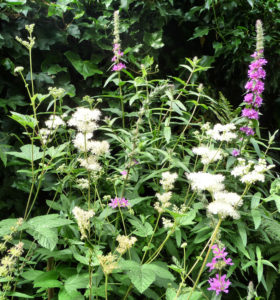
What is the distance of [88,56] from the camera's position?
7.11ft

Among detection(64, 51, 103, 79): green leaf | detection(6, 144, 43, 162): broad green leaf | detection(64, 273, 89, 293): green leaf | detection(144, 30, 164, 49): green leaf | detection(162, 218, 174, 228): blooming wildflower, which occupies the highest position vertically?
detection(144, 30, 164, 49): green leaf

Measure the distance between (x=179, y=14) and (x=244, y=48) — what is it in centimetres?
51

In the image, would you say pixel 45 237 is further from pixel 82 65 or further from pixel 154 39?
pixel 154 39

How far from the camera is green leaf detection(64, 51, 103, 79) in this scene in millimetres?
2004

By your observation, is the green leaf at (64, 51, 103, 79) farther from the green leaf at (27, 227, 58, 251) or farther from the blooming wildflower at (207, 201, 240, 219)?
the blooming wildflower at (207, 201, 240, 219)

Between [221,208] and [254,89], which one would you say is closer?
[221,208]

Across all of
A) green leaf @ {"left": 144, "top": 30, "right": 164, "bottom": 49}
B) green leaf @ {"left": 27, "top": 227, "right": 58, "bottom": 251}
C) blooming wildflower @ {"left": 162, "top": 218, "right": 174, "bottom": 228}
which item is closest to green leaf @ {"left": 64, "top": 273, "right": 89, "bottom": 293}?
green leaf @ {"left": 27, "top": 227, "right": 58, "bottom": 251}

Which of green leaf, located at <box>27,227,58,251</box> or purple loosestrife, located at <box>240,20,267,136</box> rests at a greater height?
purple loosestrife, located at <box>240,20,267,136</box>

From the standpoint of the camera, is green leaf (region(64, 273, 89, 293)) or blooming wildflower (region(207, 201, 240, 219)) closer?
blooming wildflower (region(207, 201, 240, 219))

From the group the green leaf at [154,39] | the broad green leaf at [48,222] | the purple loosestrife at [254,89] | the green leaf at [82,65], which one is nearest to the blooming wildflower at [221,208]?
the broad green leaf at [48,222]

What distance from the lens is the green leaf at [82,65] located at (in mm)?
2004

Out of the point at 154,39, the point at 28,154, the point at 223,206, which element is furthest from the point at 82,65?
the point at 223,206

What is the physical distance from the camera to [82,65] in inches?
80.1

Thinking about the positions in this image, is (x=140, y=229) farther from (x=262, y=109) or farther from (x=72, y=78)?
(x=262, y=109)
